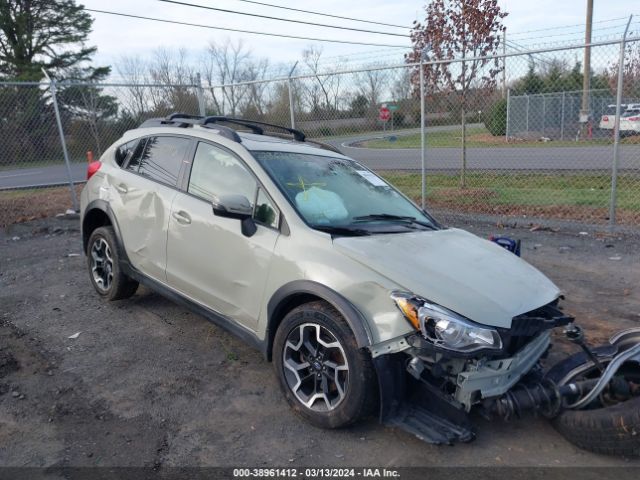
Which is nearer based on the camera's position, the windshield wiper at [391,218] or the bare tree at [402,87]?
the windshield wiper at [391,218]

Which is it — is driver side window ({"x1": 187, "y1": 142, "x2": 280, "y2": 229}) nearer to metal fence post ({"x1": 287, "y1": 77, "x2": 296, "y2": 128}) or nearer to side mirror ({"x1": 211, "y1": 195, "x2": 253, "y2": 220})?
side mirror ({"x1": 211, "y1": 195, "x2": 253, "y2": 220})

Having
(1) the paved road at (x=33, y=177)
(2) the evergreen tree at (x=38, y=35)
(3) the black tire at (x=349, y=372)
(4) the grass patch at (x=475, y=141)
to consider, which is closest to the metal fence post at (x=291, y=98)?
(4) the grass patch at (x=475, y=141)

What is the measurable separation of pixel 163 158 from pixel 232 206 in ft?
4.75

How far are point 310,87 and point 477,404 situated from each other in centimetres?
775

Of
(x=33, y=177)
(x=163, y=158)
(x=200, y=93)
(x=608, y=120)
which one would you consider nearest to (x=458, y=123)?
(x=608, y=120)

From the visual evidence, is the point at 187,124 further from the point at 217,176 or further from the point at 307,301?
the point at 307,301

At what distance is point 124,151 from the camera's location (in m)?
4.99

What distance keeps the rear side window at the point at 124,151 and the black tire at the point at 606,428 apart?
4159 millimetres

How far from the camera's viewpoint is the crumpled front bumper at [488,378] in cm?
268

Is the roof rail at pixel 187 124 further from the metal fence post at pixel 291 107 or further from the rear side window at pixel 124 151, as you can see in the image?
the metal fence post at pixel 291 107

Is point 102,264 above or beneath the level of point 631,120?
beneath

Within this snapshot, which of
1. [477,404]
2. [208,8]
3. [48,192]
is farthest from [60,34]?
[477,404]

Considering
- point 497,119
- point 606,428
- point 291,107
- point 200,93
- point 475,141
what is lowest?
point 606,428

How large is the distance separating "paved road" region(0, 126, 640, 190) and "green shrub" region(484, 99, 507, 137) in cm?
75
